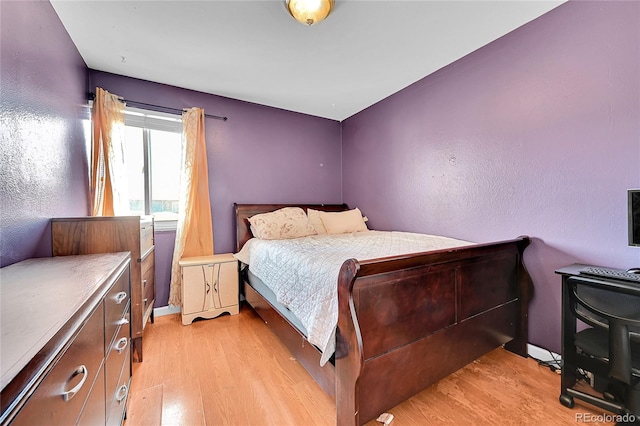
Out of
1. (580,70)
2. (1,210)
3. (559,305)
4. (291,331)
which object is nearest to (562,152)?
(580,70)

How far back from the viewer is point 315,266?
1612mm

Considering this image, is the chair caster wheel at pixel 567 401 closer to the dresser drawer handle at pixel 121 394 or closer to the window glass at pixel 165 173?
the dresser drawer handle at pixel 121 394

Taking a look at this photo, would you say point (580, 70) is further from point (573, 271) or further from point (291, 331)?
point (291, 331)

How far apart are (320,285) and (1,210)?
4.90ft

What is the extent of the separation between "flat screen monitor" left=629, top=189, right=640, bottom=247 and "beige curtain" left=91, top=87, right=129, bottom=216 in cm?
360

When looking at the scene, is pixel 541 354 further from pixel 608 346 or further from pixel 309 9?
pixel 309 9

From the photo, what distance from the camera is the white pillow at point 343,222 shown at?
321cm

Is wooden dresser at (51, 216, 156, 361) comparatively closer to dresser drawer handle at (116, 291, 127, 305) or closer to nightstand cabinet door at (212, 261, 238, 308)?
dresser drawer handle at (116, 291, 127, 305)

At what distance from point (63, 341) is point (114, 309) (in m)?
0.56

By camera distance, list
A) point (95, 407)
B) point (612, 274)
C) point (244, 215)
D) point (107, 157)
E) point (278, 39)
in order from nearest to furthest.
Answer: point (95, 407) → point (612, 274) → point (278, 39) → point (107, 157) → point (244, 215)

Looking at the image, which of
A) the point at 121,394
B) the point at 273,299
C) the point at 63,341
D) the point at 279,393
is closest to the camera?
the point at 63,341

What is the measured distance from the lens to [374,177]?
3369 millimetres

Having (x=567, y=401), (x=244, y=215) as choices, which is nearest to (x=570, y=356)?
(x=567, y=401)

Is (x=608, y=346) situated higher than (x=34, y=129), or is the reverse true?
(x=34, y=129)
